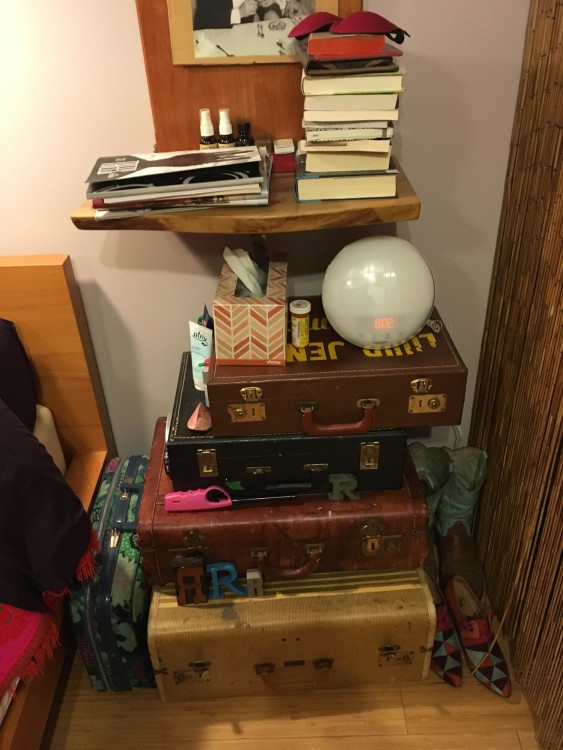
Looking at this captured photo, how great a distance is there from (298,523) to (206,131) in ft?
2.54

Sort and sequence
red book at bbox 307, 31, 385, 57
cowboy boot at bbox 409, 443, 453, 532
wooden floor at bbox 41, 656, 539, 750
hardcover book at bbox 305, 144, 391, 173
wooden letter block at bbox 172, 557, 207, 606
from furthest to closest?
cowboy boot at bbox 409, 443, 453, 532 < wooden floor at bbox 41, 656, 539, 750 < wooden letter block at bbox 172, 557, 207, 606 < hardcover book at bbox 305, 144, 391, 173 < red book at bbox 307, 31, 385, 57

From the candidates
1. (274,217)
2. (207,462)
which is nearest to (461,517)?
(207,462)

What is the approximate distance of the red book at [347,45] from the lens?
3.11 feet

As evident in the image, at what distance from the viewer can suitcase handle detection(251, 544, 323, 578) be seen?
1.28 m

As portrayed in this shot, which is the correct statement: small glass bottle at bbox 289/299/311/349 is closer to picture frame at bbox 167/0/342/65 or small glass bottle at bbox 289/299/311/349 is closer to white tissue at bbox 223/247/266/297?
white tissue at bbox 223/247/266/297

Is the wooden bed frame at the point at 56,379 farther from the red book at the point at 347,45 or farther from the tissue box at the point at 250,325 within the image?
the red book at the point at 347,45

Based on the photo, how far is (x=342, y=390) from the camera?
113 cm

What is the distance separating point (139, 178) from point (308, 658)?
3.38 feet

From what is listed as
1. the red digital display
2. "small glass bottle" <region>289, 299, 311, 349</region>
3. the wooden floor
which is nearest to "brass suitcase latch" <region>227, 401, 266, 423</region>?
"small glass bottle" <region>289, 299, 311, 349</region>

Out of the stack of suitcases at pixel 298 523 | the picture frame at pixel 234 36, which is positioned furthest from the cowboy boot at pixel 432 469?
the picture frame at pixel 234 36

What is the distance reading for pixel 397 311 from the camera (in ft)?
3.61

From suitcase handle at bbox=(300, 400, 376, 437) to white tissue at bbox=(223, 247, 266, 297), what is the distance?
25cm

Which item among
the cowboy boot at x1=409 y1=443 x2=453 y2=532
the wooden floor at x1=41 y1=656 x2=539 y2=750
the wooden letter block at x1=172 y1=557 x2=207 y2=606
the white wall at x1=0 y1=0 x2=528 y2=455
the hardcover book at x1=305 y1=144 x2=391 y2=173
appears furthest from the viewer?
the cowboy boot at x1=409 y1=443 x2=453 y2=532

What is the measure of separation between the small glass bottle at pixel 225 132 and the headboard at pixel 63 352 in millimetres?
456
